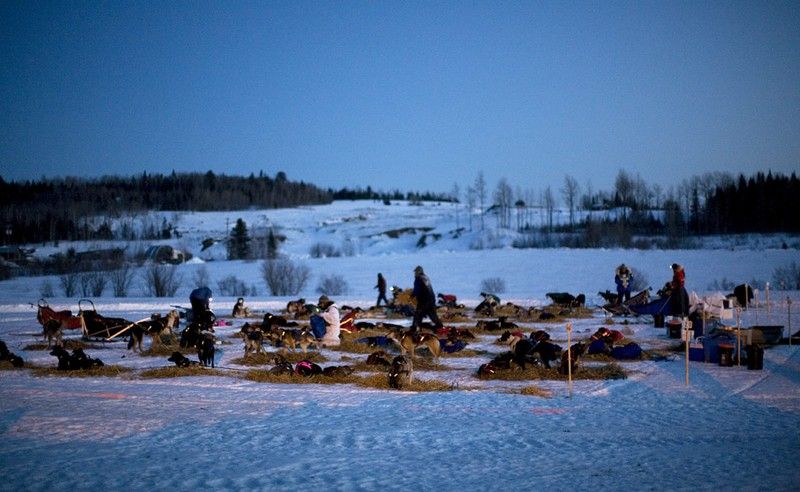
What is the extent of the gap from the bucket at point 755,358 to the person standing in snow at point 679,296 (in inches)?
150

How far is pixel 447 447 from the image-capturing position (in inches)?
247

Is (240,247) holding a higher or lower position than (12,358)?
higher

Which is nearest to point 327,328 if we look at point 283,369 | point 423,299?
point 423,299

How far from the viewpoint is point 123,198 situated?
11275 cm

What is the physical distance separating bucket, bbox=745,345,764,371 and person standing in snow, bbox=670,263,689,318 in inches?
150

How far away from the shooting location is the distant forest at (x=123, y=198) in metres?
73.3

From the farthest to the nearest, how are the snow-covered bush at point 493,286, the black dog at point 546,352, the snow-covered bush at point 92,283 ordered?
the snow-covered bush at point 92,283, the snow-covered bush at point 493,286, the black dog at point 546,352

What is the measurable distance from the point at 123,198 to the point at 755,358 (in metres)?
118

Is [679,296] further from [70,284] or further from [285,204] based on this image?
[285,204]

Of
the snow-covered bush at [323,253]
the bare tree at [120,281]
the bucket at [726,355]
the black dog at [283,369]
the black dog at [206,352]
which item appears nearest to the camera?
the black dog at [283,369]

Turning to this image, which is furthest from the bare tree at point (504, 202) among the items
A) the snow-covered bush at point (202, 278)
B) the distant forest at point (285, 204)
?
the snow-covered bush at point (202, 278)

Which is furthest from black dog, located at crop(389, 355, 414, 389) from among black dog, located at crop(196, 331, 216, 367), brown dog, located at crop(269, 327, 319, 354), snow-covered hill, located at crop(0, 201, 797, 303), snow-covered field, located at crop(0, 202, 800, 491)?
snow-covered hill, located at crop(0, 201, 797, 303)

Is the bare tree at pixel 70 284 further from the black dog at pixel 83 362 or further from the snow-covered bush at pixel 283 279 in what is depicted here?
the black dog at pixel 83 362

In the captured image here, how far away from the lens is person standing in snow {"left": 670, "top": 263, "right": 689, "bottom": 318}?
14.6 metres
